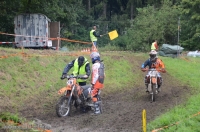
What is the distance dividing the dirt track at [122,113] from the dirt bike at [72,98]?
0.25 meters

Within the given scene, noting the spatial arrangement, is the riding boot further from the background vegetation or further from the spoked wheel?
the background vegetation

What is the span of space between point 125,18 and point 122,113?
48.4m

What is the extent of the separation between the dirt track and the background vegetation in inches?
481

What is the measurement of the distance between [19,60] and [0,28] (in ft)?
52.1

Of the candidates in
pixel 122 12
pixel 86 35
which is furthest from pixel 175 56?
pixel 122 12

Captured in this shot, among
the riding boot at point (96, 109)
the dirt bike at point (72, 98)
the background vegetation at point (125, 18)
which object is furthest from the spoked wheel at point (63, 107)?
the background vegetation at point (125, 18)

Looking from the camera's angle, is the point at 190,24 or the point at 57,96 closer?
the point at 57,96

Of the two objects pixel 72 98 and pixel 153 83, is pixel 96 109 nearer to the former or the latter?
pixel 72 98

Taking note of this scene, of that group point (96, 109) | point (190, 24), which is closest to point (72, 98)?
point (96, 109)

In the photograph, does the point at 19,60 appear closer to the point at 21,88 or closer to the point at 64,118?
the point at 21,88

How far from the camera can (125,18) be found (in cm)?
5891

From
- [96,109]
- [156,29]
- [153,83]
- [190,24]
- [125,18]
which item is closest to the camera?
[96,109]

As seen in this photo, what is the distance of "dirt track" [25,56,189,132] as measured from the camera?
960cm

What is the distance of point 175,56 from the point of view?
2875cm
